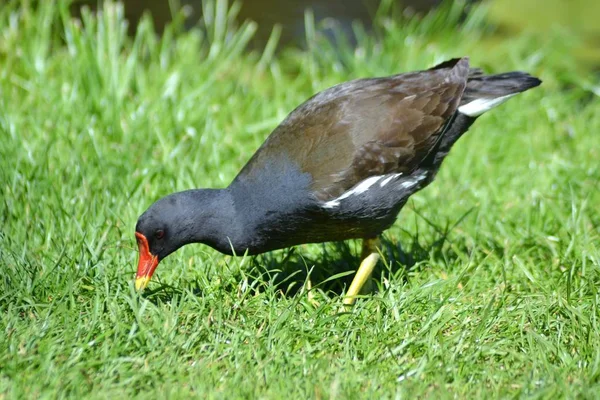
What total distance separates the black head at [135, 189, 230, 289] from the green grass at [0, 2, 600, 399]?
0.15 metres

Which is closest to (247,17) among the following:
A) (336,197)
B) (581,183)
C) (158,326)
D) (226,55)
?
(226,55)

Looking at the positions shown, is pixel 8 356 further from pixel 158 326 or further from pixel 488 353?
pixel 488 353

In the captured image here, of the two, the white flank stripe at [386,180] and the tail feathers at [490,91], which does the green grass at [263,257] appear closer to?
the white flank stripe at [386,180]

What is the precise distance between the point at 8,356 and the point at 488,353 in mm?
1800

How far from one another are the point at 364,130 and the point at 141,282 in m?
1.20

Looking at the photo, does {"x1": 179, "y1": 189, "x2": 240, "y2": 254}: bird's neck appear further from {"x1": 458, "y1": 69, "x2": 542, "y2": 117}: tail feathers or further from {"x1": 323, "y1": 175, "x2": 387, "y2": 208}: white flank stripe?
{"x1": 458, "y1": 69, "x2": 542, "y2": 117}: tail feathers

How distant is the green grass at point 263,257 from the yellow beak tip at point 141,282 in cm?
7

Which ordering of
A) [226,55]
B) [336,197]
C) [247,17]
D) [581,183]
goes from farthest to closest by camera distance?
[247,17], [226,55], [581,183], [336,197]

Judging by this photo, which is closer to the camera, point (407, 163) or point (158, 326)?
point (158, 326)

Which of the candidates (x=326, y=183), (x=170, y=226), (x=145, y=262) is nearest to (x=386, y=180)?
(x=326, y=183)

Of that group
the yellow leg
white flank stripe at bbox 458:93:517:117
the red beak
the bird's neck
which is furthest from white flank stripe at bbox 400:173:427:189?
the red beak

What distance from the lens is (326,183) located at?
3.52 metres

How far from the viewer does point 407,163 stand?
12.2 ft

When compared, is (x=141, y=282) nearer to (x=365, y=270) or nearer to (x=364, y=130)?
(x=365, y=270)
